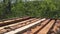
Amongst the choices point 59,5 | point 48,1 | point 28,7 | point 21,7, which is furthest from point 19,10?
point 59,5

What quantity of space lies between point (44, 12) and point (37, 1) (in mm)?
4320

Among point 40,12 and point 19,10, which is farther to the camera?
point 40,12

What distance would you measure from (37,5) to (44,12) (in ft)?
10.6

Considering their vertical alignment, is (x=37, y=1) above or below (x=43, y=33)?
below

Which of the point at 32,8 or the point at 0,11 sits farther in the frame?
the point at 32,8

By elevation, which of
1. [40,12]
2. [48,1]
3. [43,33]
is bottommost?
[40,12]

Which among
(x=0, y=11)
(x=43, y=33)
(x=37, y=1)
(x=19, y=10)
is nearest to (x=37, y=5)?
(x=37, y=1)

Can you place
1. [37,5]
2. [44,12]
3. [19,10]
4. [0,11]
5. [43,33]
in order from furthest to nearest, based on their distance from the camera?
[37,5] → [44,12] → [19,10] → [0,11] → [43,33]

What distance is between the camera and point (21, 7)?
2794cm

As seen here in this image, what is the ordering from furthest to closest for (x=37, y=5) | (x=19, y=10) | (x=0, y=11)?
1. (x=37, y=5)
2. (x=19, y=10)
3. (x=0, y=11)

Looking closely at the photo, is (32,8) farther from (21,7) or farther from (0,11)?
(0,11)

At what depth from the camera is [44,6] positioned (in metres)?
29.0

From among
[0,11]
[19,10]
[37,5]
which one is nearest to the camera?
[0,11]

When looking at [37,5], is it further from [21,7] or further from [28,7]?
[21,7]
